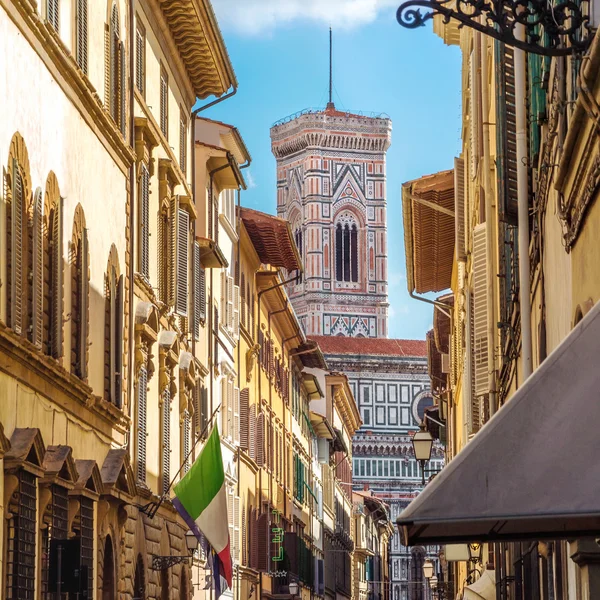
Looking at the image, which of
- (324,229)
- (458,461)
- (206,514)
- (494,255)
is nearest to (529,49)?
(458,461)

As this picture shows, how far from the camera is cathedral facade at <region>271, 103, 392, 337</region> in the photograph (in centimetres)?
14500

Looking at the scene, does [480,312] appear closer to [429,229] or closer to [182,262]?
[182,262]

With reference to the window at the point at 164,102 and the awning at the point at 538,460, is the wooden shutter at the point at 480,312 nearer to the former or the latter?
the window at the point at 164,102

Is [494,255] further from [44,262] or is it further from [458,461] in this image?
[458,461]

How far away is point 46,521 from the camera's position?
16.6m

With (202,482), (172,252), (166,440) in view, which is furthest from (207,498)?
(172,252)

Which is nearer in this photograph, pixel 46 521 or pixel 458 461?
pixel 458 461

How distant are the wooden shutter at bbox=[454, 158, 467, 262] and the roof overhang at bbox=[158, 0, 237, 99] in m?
4.89

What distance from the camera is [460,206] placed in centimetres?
2962

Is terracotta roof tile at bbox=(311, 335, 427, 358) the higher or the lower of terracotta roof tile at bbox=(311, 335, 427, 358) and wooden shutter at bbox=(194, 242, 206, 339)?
the higher

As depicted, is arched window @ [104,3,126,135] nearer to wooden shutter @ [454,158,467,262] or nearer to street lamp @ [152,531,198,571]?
street lamp @ [152,531,198,571]

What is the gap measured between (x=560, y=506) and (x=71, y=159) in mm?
13856

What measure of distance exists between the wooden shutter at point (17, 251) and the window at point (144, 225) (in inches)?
339

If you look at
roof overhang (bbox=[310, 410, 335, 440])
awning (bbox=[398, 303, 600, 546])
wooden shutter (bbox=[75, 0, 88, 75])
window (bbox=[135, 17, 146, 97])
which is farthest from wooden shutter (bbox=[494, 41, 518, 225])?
roof overhang (bbox=[310, 410, 335, 440])
